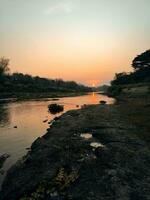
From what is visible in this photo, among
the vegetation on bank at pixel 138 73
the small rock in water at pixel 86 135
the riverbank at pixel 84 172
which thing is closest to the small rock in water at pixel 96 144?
the riverbank at pixel 84 172

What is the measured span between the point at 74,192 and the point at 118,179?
2611 millimetres

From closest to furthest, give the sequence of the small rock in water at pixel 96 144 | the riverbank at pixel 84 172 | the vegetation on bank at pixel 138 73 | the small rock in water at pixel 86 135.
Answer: the riverbank at pixel 84 172
the small rock in water at pixel 96 144
the small rock in water at pixel 86 135
the vegetation on bank at pixel 138 73

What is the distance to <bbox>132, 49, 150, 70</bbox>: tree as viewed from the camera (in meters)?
111

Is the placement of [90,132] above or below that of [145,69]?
below

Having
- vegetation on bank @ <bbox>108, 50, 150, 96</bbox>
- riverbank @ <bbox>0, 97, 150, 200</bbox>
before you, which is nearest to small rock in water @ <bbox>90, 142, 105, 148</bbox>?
riverbank @ <bbox>0, 97, 150, 200</bbox>

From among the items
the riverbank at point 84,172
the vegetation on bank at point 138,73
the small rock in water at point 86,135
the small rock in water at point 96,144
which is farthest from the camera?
the vegetation on bank at point 138,73

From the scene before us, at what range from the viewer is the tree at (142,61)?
365ft

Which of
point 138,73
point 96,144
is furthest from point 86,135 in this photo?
point 138,73

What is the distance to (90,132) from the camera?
27.9 metres

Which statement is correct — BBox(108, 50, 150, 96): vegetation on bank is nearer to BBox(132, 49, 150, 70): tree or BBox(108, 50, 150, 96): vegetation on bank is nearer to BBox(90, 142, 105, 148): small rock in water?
BBox(132, 49, 150, 70): tree

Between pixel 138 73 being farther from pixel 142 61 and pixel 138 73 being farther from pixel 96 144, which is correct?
pixel 96 144

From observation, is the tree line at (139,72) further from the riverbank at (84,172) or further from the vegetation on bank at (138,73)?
the riverbank at (84,172)

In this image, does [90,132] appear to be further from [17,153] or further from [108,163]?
[108,163]

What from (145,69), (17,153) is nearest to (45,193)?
(17,153)
